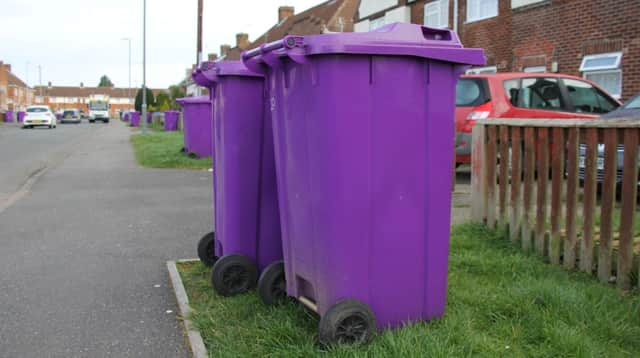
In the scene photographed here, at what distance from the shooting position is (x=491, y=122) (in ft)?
18.8

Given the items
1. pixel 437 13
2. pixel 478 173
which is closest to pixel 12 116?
pixel 437 13

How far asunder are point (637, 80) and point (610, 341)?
34.4 ft

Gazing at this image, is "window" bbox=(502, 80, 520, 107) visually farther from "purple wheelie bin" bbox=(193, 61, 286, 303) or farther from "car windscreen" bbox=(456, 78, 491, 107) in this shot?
"purple wheelie bin" bbox=(193, 61, 286, 303)

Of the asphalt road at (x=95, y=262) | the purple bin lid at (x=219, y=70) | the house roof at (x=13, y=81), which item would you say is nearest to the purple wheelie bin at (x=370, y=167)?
the purple bin lid at (x=219, y=70)

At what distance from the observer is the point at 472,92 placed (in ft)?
30.5

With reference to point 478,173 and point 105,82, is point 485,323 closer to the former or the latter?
point 478,173

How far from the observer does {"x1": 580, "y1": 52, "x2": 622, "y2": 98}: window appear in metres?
12.9

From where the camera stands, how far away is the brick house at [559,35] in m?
12.7

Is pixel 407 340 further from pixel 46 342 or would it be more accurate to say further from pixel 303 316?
pixel 46 342

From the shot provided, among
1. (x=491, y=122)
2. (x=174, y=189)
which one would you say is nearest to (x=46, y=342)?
(x=491, y=122)

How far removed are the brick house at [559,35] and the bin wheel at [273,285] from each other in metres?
10.8

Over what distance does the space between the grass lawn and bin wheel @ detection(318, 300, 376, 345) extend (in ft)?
0.18

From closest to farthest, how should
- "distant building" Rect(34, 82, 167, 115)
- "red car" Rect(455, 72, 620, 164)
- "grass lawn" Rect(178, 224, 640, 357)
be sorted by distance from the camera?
"grass lawn" Rect(178, 224, 640, 357) < "red car" Rect(455, 72, 620, 164) < "distant building" Rect(34, 82, 167, 115)

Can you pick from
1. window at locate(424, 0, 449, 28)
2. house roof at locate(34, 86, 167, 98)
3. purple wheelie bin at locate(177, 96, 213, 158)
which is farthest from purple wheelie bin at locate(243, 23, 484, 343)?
house roof at locate(34, 86, 167, 98)
